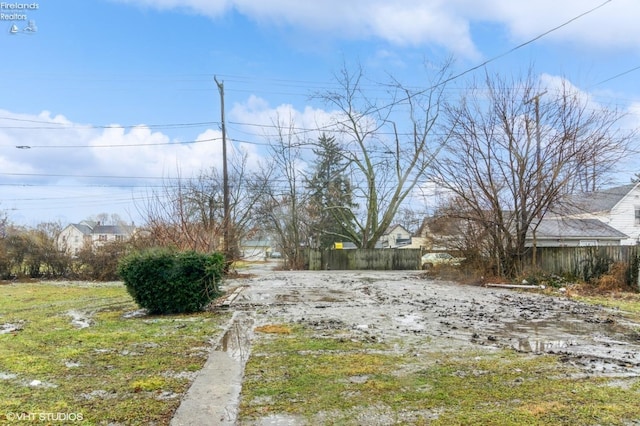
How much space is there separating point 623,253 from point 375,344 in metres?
11.4

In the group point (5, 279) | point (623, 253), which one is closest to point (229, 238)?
point (5, 279)

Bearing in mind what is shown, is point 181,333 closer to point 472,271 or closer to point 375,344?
point 375,344

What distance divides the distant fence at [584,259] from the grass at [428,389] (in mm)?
10356

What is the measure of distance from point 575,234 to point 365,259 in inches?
478

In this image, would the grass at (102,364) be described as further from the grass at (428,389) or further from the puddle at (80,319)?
the grass at (428,389)

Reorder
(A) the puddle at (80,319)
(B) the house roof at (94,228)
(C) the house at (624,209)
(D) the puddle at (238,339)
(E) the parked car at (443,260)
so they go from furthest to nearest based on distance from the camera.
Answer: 1. (B) the house roof at (94,228)
2. (C) the house at (624,209)
3. (E) the parked car at (443,260)
4. (A) the puddle at (80,319)
5. (D) the puddle at (238,339)

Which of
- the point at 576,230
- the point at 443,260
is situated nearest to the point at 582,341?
the point at 443,260

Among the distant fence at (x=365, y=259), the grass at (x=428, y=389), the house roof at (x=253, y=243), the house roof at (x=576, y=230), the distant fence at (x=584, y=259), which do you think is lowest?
the distant fence at (x=365, y=259)

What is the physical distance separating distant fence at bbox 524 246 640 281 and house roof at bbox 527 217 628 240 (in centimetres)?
893

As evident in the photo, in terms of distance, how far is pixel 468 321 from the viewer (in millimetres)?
7527

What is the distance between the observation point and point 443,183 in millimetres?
16438

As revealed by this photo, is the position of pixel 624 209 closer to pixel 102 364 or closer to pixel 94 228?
pixel 102 364

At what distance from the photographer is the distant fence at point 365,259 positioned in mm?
27203

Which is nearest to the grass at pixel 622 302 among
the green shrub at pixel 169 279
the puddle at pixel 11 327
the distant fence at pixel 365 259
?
the green shrub at pixel 169 279
